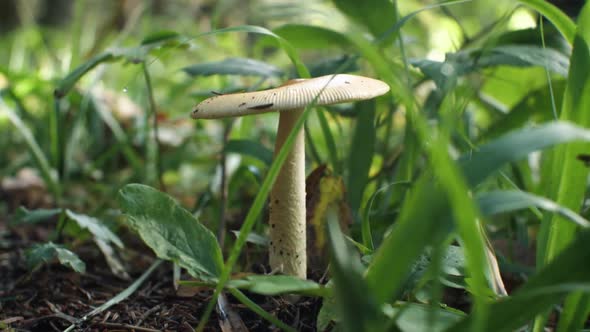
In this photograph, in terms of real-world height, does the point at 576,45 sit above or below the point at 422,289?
above

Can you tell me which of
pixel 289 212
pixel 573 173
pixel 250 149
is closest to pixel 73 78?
pixel 250 149

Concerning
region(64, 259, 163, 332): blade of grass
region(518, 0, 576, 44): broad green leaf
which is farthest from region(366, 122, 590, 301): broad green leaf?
region(64, 259, 163, 332): blade of grass

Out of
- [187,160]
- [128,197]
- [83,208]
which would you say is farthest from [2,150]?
[128,197]

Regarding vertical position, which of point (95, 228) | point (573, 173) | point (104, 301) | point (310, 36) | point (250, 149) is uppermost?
point (310, 36)

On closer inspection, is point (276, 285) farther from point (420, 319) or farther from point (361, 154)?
point (361, 154)

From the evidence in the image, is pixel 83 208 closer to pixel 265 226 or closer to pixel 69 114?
pixel 69 114

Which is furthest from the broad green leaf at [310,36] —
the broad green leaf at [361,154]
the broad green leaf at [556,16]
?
the broad green leaf at [556,16]

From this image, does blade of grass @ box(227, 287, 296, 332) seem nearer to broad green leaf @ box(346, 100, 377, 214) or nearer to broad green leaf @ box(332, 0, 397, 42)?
broad green leaf @ box(346, 100, 377, 214)
